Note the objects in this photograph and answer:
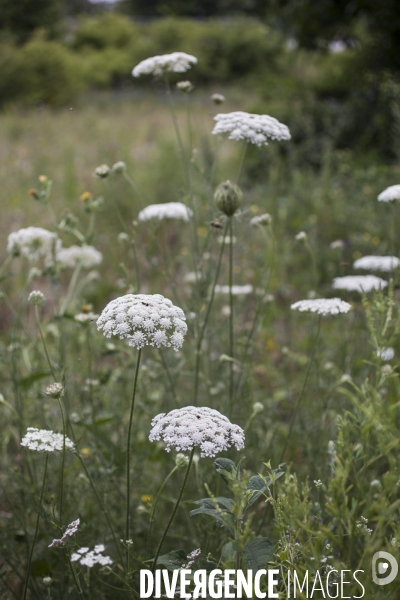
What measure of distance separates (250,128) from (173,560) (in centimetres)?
123

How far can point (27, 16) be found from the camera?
17.2 m

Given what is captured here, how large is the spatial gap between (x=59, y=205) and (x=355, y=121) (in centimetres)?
365

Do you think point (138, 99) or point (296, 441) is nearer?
point (296, 441)

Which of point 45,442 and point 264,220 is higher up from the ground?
point 264,220

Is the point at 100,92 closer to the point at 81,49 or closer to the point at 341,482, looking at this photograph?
the point at 81,49

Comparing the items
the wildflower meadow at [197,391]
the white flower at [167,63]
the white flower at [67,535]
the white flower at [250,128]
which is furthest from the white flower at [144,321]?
the white flower at [167,63]

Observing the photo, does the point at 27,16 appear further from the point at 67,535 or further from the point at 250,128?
the point at 67,535

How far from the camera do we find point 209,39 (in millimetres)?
18984

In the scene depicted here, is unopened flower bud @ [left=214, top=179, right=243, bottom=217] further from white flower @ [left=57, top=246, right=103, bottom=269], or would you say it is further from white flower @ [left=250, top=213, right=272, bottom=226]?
white flower @ [left=57, top=246, right=103, bottom=269]

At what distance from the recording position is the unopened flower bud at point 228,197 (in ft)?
5.55

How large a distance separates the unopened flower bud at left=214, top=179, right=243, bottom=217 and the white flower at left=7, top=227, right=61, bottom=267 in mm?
698

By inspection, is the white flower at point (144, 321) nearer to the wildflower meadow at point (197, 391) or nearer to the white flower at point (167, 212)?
the wildflower meadow at point (197, 391)

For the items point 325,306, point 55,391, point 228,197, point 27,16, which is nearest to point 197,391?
point 325,306

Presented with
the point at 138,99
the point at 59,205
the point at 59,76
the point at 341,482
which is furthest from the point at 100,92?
the point at 341,482
